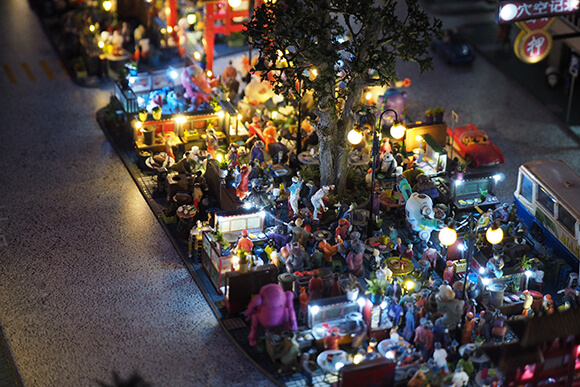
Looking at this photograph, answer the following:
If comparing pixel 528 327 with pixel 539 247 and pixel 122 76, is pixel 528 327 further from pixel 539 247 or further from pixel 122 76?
pixel 122 76

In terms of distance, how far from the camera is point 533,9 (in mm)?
31984

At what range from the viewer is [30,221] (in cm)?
3089

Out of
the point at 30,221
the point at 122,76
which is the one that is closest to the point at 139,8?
the point at 122,76

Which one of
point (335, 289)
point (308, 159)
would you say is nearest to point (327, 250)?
point (335, 289)

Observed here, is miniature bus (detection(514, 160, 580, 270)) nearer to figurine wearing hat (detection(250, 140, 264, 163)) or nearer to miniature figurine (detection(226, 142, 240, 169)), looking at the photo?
figurine wearing hat (detection(250, 140, 264, 163))

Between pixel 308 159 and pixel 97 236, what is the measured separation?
801 centimetres

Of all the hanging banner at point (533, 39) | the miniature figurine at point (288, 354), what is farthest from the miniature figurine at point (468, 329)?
the hanging banner at point (533, 39)

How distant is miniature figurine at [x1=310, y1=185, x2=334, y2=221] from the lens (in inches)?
1190

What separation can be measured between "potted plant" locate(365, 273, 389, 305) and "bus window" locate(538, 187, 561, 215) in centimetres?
647

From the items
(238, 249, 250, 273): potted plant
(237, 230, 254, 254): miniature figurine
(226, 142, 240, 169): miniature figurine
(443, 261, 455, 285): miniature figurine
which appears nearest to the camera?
(238, 249, 250, 273): potted plant

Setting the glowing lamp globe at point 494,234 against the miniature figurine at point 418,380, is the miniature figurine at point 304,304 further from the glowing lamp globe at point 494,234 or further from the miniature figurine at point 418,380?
the glowing lamp globe at point 494,234

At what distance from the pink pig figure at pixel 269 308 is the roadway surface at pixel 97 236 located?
1001 mm

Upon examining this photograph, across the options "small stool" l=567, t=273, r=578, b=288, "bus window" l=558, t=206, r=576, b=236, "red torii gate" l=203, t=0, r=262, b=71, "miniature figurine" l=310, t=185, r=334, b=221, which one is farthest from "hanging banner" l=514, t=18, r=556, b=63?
"red torii gate" l=203, t=0, r=262, b=71

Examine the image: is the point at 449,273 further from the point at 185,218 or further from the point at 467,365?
the point at 185,218
